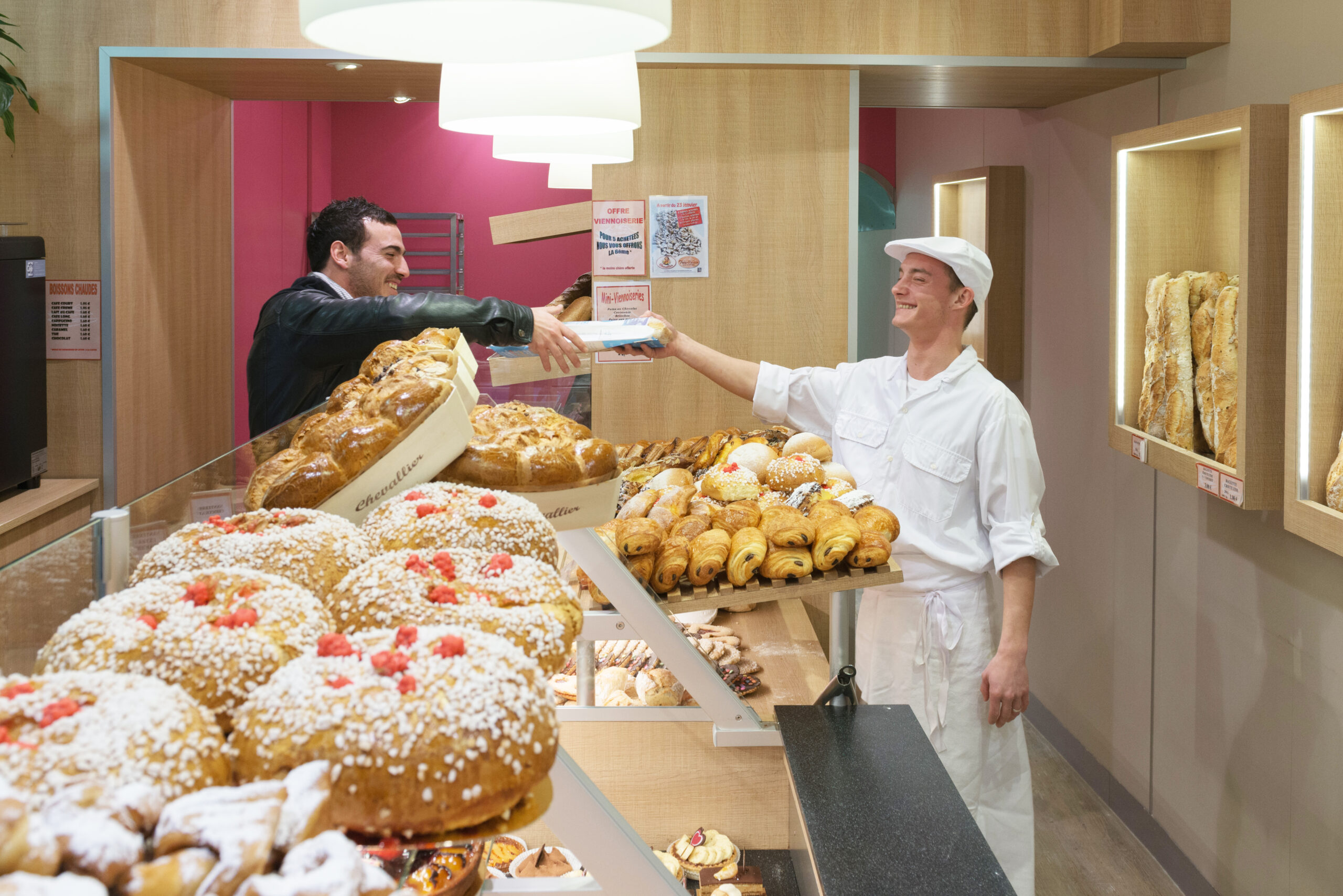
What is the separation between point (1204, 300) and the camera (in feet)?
8.99

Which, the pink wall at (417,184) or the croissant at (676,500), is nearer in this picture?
the croissant at (676,500)

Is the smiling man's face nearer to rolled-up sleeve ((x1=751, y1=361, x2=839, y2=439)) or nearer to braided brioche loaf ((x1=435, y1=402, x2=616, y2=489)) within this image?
rolled-up sleeve ((x1=751, y1=361, x2=839, y2=439))

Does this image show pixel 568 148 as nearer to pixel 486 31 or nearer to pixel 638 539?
pixel 638 539

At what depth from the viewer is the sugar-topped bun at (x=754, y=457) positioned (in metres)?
2.72

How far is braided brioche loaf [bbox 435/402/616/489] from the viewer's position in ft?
4.08

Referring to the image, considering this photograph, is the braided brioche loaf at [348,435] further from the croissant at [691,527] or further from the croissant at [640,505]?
the croissant at [640,505]

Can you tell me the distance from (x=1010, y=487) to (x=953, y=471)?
14 cm

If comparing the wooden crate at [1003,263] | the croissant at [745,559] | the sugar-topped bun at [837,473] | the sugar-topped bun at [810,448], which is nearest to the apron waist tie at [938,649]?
the sugar-topped bun at [837,473]

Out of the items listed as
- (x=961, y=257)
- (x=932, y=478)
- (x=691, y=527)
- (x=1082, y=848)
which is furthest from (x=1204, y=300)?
(x=1082, y=848)

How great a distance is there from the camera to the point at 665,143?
3432 millimetres

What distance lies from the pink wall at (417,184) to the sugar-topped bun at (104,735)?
5.49m

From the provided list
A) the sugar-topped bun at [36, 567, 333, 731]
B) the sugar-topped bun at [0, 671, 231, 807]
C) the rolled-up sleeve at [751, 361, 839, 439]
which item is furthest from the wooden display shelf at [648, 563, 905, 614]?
the sugar-topped bun at [0, 671, 231, 807]

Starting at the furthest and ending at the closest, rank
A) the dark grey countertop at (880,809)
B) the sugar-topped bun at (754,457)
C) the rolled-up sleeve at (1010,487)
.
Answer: the sugar-topped bun at (754,457) < the rolled-up sleeve at (1010,487) < the dark grey countertop at (880,809)

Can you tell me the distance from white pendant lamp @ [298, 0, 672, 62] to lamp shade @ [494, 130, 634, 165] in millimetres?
1083
